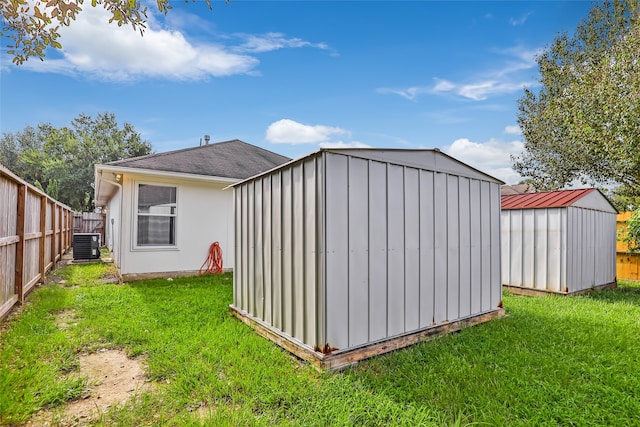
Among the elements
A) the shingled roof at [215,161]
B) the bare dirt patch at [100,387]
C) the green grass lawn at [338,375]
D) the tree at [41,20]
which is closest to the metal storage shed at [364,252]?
the green grass lawn at [338,375]

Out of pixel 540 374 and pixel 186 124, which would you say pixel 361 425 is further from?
pixel 186 124

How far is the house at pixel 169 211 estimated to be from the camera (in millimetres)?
6844

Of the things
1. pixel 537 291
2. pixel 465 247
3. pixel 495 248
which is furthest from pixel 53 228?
pixel 537 291

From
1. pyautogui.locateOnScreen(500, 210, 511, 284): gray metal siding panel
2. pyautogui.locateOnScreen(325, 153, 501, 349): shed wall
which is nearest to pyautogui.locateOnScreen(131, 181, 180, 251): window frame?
pyautogui.locateOnScreen(325, 153, 501, 349): shed wall

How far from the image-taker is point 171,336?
3508mm

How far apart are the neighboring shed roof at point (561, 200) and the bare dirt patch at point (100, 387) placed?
708cm

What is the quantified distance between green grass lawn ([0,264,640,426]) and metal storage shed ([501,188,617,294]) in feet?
5.90

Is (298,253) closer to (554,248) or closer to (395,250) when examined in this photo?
(395,250)

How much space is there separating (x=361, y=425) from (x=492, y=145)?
1737 centimetres

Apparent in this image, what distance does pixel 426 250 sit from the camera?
352 centimetres

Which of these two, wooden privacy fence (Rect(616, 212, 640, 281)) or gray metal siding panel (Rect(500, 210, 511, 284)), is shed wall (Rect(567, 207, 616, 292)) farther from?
wooden privacy fence (Rect(616, 212, 640, 281))

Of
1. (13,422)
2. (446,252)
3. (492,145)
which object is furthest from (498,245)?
(492,145)

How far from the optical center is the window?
704 cm

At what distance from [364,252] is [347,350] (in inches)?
34.7
